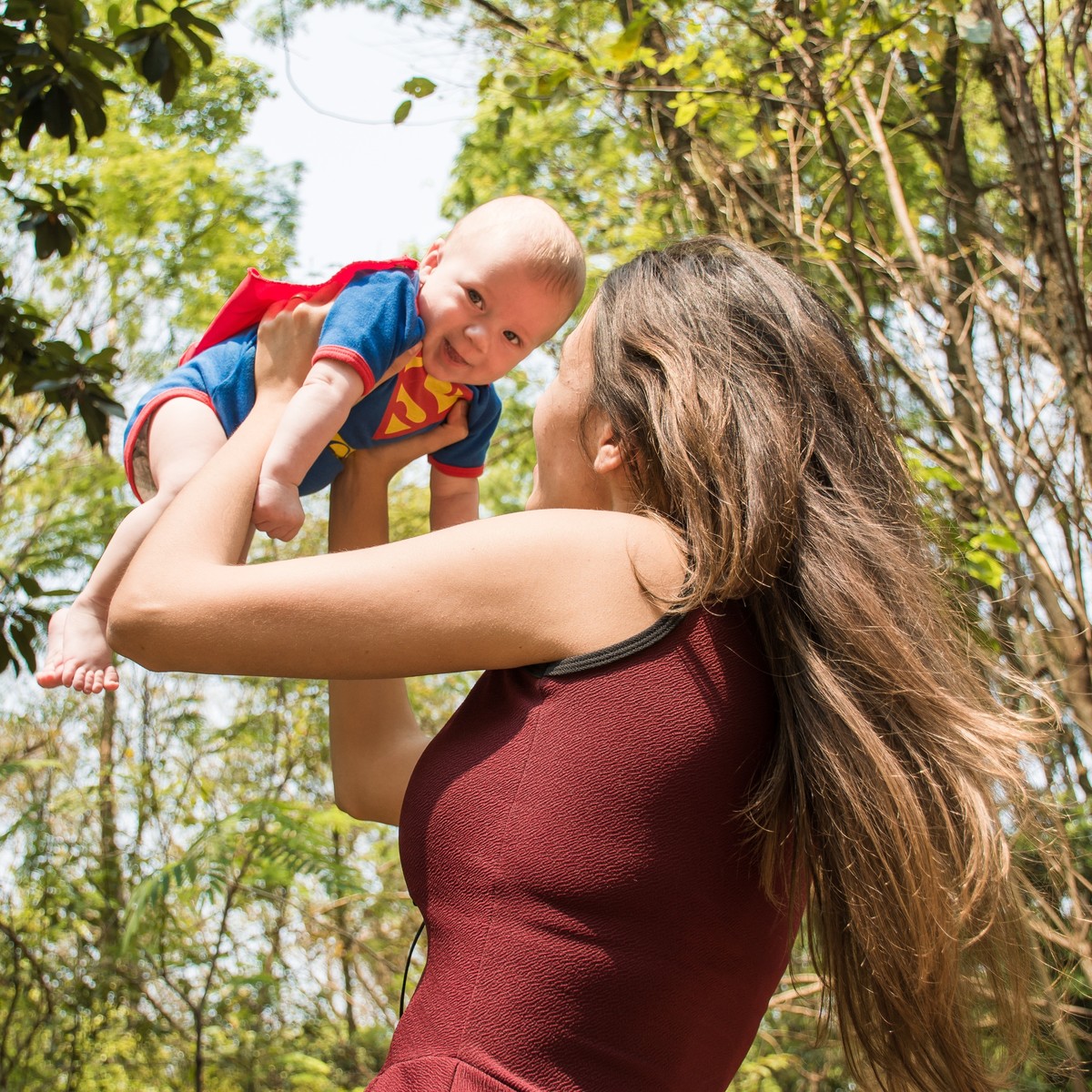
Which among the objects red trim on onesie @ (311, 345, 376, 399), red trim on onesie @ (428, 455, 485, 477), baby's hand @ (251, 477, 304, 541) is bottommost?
baby's hand @ (251, 477, 304, 541)

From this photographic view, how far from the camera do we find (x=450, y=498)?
209 cm

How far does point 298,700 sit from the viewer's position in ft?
22.3

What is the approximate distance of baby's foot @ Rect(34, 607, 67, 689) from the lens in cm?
169

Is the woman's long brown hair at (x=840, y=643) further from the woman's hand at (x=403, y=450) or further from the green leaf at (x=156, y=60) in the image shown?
the green leaf at (x=156, y=60)

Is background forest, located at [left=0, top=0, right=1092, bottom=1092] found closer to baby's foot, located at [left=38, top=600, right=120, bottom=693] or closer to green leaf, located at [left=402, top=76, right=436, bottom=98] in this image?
green leaf, located at [left=402, top=76, right=436, bottom=98]

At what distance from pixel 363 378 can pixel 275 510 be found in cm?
30

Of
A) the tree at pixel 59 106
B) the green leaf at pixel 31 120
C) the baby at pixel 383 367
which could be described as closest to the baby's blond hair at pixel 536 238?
the baby at pixel 383 367

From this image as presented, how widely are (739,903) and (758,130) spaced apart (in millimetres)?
3421

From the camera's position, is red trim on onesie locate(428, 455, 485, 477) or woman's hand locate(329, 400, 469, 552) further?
red trim on onesie locate(428, 455, 485, 477)

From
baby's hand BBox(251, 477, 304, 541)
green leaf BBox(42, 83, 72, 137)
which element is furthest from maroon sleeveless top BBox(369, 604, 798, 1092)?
green leaf BBox(42, 83, 72, 137)

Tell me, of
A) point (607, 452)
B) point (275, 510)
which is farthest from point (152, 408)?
point (607, 452)

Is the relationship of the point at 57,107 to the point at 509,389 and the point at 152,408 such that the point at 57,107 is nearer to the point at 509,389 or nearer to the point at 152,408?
the point at 152,408

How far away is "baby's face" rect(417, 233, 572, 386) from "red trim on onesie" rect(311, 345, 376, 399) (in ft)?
0.79

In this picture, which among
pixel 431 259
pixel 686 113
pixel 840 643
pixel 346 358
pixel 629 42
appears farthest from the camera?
pixel 686 113
